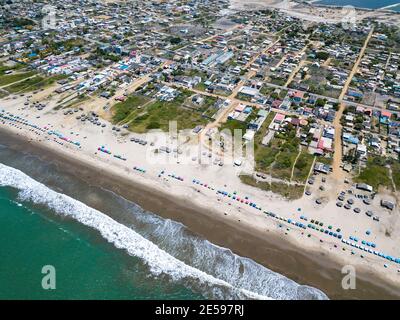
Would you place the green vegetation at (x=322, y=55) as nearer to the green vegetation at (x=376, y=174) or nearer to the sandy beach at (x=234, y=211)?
the green vegetation at (x=376, y=174)

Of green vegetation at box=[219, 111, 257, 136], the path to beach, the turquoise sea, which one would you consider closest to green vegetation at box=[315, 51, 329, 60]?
the path to beach

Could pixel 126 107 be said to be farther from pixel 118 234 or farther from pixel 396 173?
pixel 396 173

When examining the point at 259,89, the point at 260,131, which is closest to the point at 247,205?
the point at 260,131

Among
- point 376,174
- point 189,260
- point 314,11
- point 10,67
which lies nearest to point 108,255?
point 189,260

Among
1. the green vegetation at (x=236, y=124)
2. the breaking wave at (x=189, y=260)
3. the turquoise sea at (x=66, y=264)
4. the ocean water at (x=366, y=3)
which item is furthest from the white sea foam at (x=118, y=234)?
the ocean water at (x=366, y=3)

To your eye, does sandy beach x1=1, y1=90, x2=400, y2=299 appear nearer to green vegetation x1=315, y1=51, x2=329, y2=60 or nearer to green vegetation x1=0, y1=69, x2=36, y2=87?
green vegetation x1=0, y1=69, x2=36, y2=87
